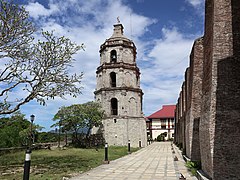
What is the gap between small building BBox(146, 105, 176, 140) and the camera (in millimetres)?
54594

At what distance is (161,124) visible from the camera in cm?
5566

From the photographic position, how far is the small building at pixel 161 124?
179ft

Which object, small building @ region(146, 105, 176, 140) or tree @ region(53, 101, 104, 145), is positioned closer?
tree @ region(53, 101, 104, 145)

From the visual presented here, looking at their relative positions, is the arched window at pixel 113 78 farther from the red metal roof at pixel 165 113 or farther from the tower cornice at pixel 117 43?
the red metal roof at pixel 165 113

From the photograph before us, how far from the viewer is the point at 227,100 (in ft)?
20.4

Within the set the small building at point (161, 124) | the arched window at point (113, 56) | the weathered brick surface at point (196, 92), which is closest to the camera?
the weathered brick surface at point (196, 92)

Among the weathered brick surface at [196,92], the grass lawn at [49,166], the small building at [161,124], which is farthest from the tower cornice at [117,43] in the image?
the small building at [161,124]

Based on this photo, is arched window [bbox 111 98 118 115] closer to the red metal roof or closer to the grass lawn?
the grass lawn

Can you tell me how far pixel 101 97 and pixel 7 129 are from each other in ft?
39.6

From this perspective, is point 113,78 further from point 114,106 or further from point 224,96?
point 224,96

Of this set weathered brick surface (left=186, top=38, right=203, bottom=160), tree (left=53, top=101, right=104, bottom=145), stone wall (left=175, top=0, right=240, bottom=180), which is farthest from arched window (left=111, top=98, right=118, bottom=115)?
stone wall (left=175, top=0, right=240, bottom=180)

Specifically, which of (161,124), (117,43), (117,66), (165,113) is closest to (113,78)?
(117,66)

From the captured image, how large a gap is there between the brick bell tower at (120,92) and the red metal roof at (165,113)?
2525 cm

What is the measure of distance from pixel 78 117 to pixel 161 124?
3337 centimetres
